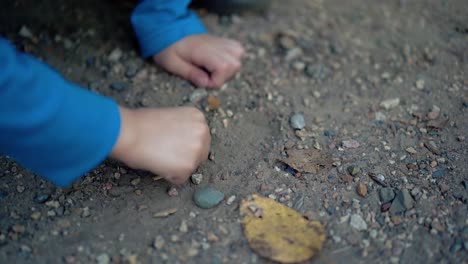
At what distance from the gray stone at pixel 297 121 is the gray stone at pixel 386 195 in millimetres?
Answer: 272

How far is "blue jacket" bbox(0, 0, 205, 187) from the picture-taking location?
3.26 ft

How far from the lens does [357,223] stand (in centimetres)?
121

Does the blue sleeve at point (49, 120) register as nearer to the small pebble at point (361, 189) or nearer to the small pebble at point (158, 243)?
the small pebble at point (158, 243)

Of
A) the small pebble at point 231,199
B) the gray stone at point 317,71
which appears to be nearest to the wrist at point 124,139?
the small pebble at point 231,199

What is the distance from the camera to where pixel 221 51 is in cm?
160

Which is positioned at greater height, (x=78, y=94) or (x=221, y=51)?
(x=78, y=94)

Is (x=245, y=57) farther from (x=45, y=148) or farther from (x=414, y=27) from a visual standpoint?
(x=45, y=148)

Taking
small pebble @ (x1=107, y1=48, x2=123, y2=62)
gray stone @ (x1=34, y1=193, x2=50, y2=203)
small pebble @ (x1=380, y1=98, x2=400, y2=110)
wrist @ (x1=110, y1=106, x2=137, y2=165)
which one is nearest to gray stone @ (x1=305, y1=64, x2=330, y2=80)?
small pebble @ (x1=380, y1=98, x2=400, y2=110)

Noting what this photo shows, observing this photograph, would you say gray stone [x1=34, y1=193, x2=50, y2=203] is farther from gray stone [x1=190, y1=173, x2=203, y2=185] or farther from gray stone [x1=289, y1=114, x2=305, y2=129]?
gray stone [x1=289, y1=114, x2=305, y2=129]

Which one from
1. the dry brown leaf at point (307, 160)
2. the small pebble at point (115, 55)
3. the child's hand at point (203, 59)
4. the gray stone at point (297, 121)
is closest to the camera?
the dry brown leaf at point (307, 160)

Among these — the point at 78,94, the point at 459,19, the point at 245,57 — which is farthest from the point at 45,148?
the point at 459,19

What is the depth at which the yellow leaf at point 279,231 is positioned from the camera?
3.76 ft

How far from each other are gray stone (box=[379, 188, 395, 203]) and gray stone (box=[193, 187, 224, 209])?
352 mm

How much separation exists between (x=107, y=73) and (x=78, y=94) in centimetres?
60
